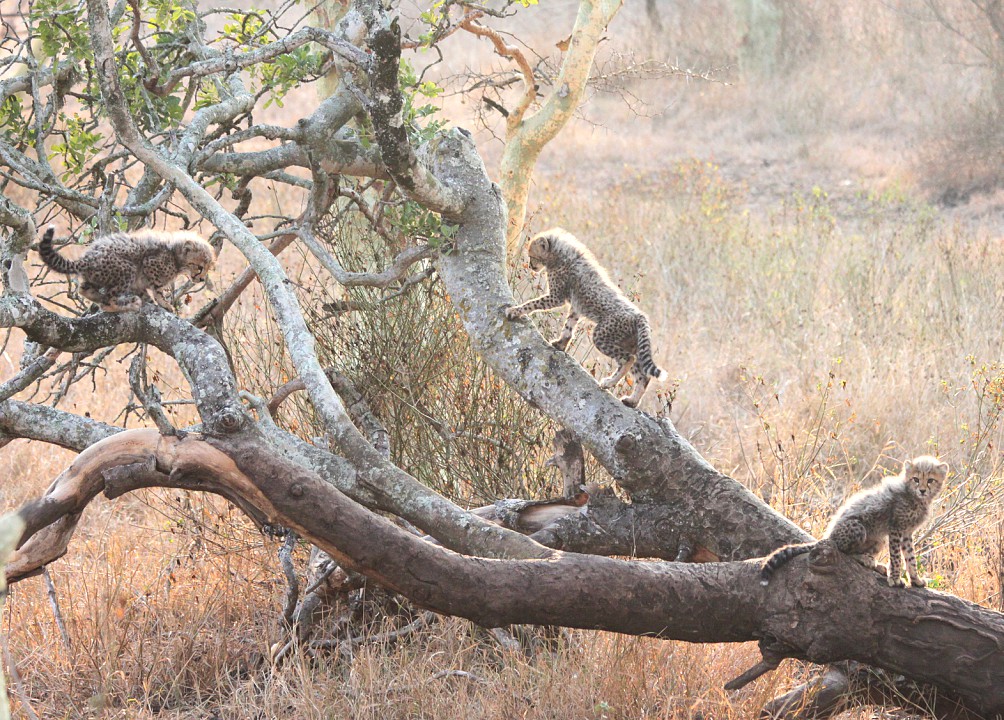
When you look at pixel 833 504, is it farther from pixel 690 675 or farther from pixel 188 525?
pixel 188 525

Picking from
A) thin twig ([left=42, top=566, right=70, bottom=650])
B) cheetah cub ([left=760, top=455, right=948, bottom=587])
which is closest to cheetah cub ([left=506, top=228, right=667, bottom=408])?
cheetah cub ([left=760, top=455, right=948, bottom=587])

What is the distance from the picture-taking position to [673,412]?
7.44m

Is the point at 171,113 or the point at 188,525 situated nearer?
the point at 171,113

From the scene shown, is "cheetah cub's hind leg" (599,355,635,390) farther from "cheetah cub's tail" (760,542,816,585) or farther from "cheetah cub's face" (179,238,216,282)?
"cheetah cub's face" (179,238,216,282)

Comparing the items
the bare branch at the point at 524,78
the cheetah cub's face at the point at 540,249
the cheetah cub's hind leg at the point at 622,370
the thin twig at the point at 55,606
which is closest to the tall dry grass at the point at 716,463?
the thin twig at the point at 55,606

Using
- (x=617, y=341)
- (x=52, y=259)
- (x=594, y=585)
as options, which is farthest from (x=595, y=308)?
(x=52, y=259)

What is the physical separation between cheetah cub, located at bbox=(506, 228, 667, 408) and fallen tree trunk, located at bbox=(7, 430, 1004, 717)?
0.93 m

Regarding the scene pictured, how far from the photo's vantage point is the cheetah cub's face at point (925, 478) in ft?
10.6

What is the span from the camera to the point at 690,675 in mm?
3549

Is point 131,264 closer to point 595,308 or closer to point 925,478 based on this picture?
point 595,308

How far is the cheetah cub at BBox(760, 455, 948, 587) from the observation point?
3096 mm

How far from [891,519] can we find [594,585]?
3.72ft

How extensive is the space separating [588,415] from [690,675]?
3.42ft

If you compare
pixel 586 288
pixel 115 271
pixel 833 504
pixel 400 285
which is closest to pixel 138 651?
pixel 115 271
